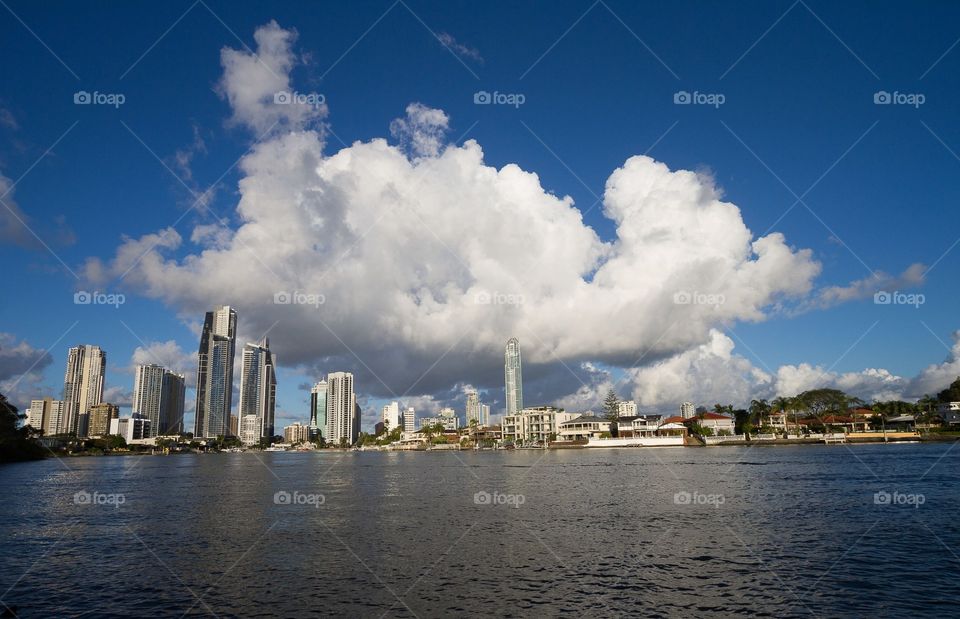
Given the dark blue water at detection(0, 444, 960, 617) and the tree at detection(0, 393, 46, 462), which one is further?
the tree at detection(0, 393, 46, 462)

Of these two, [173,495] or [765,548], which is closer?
[765,548]

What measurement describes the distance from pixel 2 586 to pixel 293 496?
39.3m

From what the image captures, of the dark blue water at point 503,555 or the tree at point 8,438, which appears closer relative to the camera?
the dark blue water at point 503,555

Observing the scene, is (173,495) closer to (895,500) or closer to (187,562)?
(187,562)

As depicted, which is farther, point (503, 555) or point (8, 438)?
point (8, 438)

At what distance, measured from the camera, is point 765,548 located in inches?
1302

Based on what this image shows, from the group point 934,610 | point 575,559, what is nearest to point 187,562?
point 575,559

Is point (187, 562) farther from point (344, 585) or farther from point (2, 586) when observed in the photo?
point (344, 585)

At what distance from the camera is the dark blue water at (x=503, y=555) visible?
24375 mm

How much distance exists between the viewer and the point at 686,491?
6091 cm

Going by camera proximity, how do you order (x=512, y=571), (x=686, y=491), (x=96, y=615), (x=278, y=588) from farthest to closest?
(x=686, y=491) → (x=512, y=571) → (x=278, y=588) → (x=96, y=615)

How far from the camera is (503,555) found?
32969mm

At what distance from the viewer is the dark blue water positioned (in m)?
24.4

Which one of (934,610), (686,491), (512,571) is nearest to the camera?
(934,610)
